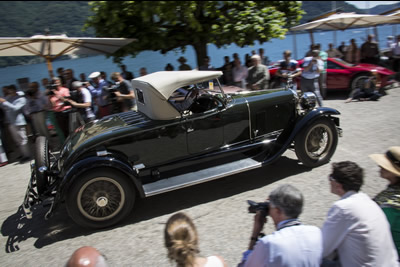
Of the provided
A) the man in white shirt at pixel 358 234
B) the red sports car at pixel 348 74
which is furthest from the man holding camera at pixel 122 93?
the red sports car at pixel 348 74

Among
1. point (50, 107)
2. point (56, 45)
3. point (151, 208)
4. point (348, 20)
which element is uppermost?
point (56, 45)

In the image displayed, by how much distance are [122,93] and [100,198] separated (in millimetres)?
3869

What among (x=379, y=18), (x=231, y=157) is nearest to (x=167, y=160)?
(x=231, y=157)

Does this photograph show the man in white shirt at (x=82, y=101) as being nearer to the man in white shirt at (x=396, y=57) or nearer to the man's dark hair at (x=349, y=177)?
the man's dark hair at (x=349, y=177)

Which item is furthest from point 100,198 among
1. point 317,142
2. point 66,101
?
point 66,101

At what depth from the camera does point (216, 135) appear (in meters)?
4.98

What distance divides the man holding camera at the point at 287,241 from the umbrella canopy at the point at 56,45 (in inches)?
271

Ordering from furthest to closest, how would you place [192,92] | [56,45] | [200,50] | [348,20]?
1. [348,20]
2. [200,50]
3. [56,45]
4. [192,92]

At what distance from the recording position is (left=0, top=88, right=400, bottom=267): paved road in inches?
146

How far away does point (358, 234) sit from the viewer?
2.19 m

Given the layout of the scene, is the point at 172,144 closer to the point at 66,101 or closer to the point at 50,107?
the point at 66,101

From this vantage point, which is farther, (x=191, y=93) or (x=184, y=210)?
(x=191, y=93)

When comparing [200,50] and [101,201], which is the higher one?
[200,50]

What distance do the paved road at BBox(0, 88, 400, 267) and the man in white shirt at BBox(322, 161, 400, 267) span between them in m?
1.35
